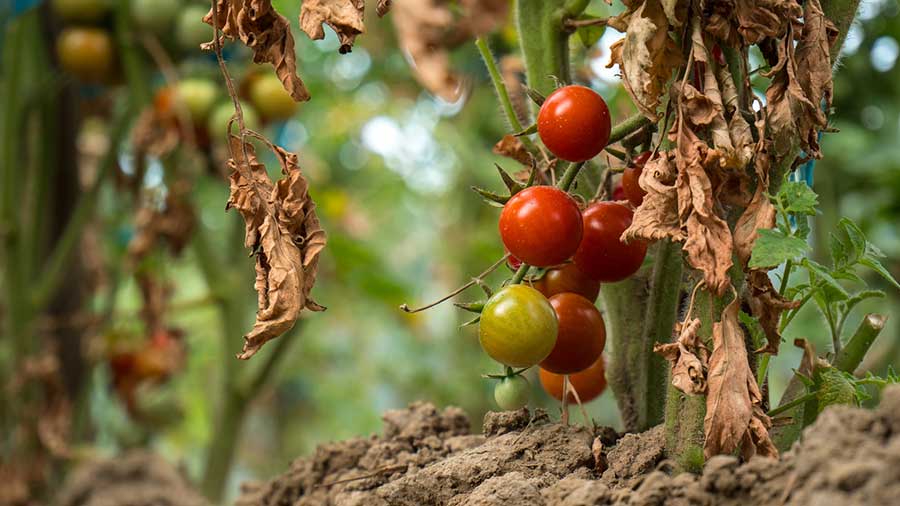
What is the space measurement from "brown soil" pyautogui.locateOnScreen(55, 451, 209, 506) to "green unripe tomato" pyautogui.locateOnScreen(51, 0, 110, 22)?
984 mm

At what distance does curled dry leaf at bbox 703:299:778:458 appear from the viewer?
25.8 inches

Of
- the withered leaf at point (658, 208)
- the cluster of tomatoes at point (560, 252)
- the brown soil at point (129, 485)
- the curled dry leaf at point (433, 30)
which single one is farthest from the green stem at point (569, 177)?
the brown soil at point (129, 485)

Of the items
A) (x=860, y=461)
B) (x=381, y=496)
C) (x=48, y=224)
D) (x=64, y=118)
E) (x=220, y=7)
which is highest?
(x=64, y=118)

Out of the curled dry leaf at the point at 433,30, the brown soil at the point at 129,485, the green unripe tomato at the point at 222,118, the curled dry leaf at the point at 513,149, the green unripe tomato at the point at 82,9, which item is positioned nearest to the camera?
the curled dry leaf at the point at 513,149

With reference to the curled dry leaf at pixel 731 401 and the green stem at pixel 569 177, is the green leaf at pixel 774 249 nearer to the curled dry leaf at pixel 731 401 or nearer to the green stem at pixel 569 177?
the curled dry leaf at pixel 731 401

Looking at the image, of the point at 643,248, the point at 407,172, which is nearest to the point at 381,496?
the point at 643,248

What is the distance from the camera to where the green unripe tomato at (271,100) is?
2.03 metres

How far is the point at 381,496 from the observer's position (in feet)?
2.66

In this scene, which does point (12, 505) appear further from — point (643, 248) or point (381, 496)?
point (643, 248)

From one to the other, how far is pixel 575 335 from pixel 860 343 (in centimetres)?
26

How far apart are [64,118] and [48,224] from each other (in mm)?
278

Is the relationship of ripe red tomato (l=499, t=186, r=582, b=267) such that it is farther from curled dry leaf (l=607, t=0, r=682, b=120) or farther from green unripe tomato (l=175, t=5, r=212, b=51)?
green unripe tomato (l=175, t=5, r=212, b=51)

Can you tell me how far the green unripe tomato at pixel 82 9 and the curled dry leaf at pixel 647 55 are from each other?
1747mm

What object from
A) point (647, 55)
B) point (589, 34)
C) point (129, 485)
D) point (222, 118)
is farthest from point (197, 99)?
point (647, 55)
